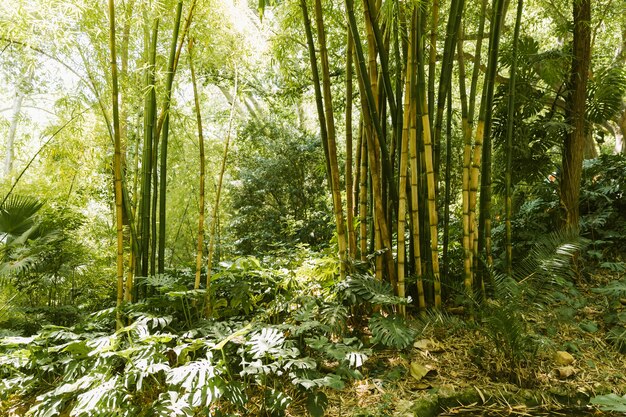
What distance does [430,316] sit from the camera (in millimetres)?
1935

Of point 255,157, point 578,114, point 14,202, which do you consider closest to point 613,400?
point 578,114

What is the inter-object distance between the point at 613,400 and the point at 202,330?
4.63ft

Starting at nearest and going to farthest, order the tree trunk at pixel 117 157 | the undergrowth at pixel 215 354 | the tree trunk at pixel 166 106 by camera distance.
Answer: the undergrowth at pixel 215 354, the tree trunk at pixel 117 157, the tree trunk at pixel 166 106

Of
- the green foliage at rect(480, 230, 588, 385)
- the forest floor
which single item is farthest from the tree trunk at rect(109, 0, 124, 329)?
the green foliage at rect(480, 230, 588, 385)

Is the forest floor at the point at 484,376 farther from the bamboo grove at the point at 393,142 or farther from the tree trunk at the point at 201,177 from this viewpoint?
the tree trunk at the point at 201,177

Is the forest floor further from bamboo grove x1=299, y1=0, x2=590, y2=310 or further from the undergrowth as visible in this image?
bamboo grove x1=299, y1=0, x2=590, y2=310

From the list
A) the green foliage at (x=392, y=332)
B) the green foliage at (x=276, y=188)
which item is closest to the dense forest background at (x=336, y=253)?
the green foliage at (x=392, y=332)

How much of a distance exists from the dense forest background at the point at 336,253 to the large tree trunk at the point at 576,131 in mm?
11

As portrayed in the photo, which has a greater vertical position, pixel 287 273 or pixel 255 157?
pixel 255 157

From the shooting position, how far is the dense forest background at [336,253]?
160cm

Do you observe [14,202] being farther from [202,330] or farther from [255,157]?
[255,157]

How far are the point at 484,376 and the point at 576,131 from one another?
1801 mm

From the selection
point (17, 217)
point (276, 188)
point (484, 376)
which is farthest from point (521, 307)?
point (276, 188)

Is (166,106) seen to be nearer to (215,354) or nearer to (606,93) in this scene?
(215,354)
